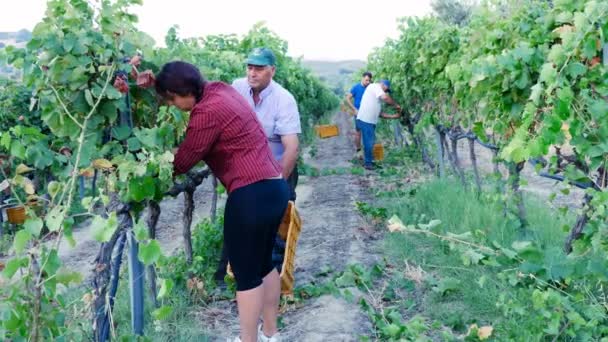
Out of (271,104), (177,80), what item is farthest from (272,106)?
(177,80)

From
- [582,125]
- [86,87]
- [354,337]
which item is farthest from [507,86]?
[86,87]

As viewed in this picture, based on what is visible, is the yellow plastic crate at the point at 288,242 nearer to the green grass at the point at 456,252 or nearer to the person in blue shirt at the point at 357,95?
the green grass at the point at 456,252

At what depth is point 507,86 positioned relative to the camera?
11.5ft

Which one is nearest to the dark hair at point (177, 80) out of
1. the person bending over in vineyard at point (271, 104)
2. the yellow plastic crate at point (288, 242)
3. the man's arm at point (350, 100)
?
the person bending over in vineyard at point (271, 104)

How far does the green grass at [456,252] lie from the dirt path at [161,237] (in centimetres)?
217

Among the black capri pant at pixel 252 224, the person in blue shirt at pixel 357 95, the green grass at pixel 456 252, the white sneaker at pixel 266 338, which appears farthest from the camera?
the person in blue shirt at pixel 357 95

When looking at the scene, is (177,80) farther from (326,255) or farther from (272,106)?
(326,255)

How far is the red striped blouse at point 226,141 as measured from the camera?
2.83 metres

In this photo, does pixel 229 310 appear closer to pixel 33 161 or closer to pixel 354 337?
pixel 354 337

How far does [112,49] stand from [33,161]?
579mm

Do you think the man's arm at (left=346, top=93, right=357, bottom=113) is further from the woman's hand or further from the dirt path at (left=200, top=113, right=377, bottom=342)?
the woman's hand

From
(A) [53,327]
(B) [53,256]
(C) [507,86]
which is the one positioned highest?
(C) [507,86]

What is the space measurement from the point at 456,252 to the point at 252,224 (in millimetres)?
2218

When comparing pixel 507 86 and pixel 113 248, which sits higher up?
pixel 507 86
